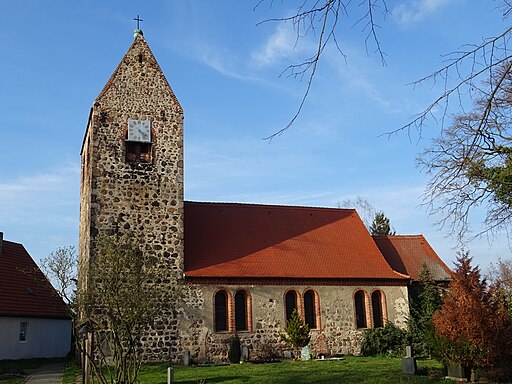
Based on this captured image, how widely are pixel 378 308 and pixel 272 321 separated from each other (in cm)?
582

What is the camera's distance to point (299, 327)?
22.9 meters

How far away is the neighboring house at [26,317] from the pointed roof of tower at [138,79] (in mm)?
9228

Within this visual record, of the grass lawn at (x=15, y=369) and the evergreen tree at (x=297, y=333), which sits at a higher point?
the evergreen tree at (x=297, y=333)

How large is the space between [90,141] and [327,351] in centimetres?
1438

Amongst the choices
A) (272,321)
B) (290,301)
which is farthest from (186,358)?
(290,301)

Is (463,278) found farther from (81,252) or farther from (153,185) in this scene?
(81,252)

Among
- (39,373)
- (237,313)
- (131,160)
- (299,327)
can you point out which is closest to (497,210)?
(299,327)

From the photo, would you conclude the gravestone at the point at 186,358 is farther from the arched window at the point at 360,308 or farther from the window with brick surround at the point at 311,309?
the arched window at the point at 360,308

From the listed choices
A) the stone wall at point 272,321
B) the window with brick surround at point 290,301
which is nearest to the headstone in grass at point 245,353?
the stone wall at point 272,321

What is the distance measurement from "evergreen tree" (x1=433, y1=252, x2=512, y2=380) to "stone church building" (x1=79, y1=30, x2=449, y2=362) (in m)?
8.79

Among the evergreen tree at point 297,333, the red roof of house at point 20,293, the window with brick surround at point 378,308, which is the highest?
the red roof of house at point 20,293

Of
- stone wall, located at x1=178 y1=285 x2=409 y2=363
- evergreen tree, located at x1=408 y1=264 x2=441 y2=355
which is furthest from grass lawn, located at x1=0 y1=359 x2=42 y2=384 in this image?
evergreen tree, located at x1=408 y1=264 x2=441 y2=355

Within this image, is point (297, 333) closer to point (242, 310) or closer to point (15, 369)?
point (242, 310)

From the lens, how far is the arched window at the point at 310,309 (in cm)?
2481
